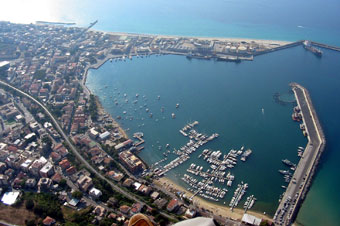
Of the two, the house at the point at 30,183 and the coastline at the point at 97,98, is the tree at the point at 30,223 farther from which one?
the coastline at the point at 97,98

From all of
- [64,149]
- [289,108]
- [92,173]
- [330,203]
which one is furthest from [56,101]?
[330,203]

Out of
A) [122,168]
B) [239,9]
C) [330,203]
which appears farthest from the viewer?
[239,9]

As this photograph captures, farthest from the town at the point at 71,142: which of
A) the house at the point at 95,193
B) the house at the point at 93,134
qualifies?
the house at the point at 93,134

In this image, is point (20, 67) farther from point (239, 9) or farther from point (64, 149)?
point (239, 9)

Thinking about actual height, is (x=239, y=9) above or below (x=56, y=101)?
above

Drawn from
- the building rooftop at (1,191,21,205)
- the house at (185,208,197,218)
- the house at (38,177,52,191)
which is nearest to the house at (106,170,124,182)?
the house at (38,177,52,191)

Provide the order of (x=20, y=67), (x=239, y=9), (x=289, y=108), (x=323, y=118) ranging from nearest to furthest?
1. (x=323, y=118)
2. (x=289, y=108)
3. (x=20, y=67)
4. (x=239, y=9)

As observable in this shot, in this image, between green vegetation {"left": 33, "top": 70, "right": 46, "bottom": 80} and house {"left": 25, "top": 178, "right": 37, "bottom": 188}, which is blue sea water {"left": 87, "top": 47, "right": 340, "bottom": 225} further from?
house {"left": 25, "top": 178, "right": 37, "bottom": 188}
